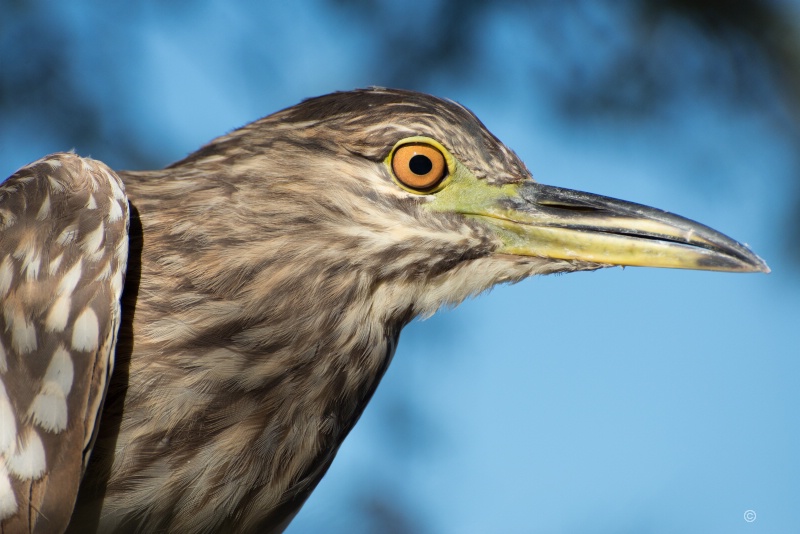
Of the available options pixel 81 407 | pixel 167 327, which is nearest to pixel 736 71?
pixel 167 327

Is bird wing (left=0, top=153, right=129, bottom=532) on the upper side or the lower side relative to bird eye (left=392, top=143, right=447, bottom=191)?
lower

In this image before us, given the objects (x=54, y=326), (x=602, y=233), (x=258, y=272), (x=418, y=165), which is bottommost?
(x=54, y=326)

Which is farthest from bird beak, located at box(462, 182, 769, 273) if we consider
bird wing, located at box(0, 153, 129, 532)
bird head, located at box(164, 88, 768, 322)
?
bird wing, located at box(0, 153, 129, 532)

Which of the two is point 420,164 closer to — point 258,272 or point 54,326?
point 258,272

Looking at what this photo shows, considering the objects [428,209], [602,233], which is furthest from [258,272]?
[602,233]

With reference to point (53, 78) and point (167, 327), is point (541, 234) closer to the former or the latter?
point (167, 327)

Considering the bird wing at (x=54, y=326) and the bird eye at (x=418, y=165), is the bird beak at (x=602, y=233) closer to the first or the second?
the bird eye at (x=418, y=165)

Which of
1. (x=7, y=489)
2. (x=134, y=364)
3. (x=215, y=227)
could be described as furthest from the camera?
(x=215, y=227)

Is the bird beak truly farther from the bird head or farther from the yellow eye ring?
the yellow eye ring

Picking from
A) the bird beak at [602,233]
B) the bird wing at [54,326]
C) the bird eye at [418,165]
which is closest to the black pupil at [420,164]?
the bird eye at [418,165]
